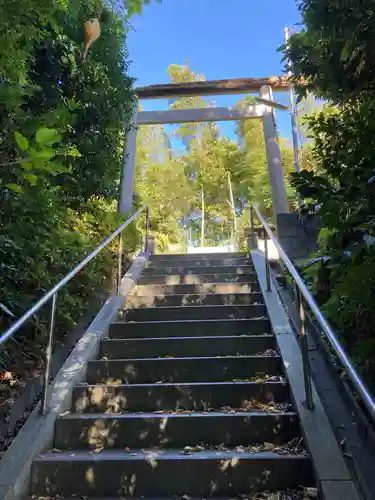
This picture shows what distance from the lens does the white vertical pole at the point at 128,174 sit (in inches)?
245

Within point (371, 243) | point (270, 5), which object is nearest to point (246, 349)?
point (371, 243)

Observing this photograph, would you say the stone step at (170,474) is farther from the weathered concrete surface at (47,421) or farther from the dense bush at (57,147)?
the dense bush at (57,147)

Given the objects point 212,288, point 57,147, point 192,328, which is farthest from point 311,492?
point 57,147

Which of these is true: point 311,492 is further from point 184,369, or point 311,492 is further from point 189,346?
point 189,346

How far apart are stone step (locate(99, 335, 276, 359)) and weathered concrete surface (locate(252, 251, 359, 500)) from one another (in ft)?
0.55

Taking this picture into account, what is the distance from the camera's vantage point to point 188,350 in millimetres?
3189

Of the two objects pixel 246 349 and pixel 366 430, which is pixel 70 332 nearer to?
pixel 246 349

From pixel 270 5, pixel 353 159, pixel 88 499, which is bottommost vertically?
pixel 88 499

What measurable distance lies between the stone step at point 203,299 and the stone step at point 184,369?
111cm

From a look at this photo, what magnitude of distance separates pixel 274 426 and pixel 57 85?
324cm

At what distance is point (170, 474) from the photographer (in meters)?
2.07

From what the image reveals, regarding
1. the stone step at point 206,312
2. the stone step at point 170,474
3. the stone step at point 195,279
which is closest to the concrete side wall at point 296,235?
the stone step at point 195,279

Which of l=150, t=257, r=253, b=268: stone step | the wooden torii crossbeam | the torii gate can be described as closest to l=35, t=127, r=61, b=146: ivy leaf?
l=150, t=257, r=253, b=268: stone step

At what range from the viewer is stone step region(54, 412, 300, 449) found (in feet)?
7.57
